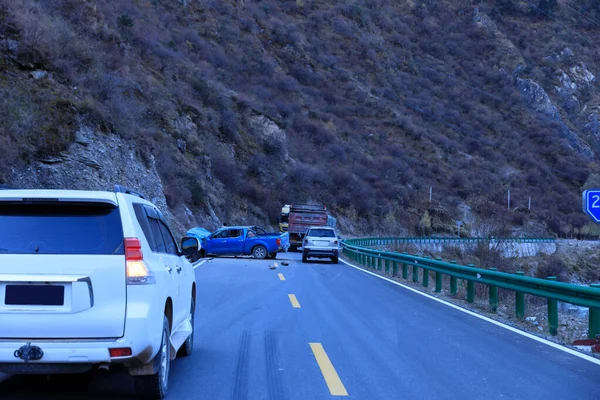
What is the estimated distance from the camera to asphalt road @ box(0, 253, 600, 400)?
6875mm

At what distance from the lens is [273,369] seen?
7.77 m

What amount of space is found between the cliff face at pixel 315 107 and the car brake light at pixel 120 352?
23.3 m

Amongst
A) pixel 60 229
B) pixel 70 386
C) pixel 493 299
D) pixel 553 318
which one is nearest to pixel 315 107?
pixel 493 299

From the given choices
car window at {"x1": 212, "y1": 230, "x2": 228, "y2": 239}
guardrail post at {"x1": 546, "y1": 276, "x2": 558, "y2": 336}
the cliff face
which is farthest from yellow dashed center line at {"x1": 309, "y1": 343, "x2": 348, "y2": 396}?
car window at {"x1": 212, "y1": 230, "x2": 228, "y2": 239}

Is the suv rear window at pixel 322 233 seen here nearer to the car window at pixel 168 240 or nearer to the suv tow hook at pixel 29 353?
the car window at pixel 168 240

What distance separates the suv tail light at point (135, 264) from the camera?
557 centimetres

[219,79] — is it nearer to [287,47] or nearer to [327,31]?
[287,47]

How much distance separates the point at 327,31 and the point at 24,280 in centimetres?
9570

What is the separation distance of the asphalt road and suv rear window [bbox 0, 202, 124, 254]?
1784 mm

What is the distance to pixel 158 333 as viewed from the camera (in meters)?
5.92

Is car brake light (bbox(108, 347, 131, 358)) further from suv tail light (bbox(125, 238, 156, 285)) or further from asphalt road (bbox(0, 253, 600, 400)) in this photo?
asphalt road (bbox(0, 253, 600, 400))

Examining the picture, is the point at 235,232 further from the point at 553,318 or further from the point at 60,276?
the point at 60,276

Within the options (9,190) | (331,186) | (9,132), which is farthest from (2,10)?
(331,186)

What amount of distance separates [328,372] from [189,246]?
7.77ft
